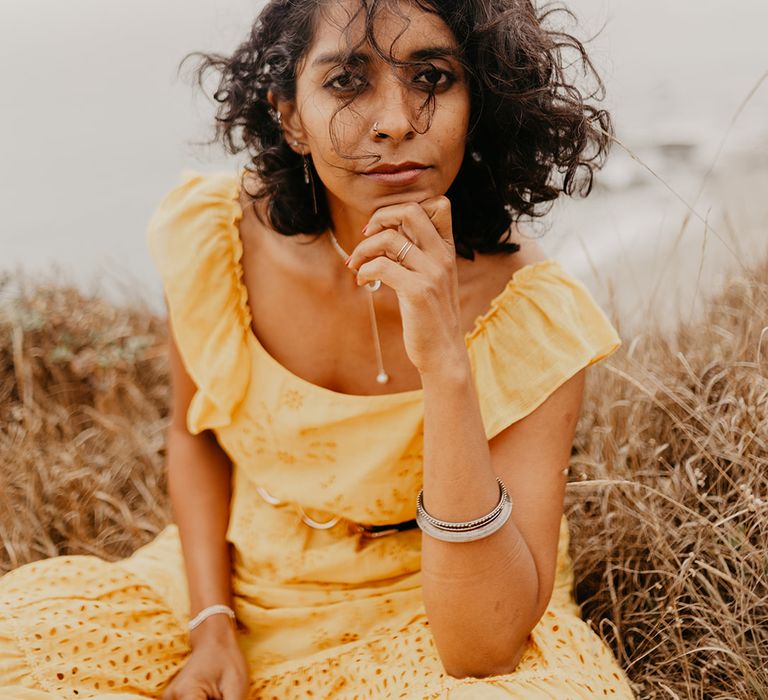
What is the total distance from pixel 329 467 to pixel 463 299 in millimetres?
499

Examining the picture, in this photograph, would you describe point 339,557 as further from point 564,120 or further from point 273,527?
point 564,120

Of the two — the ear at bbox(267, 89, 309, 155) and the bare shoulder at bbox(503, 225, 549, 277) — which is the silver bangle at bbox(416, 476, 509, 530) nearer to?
the bare shoulder at bbox(503, 225, 549, 277)

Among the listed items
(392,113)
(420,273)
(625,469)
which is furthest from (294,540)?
(392,113)

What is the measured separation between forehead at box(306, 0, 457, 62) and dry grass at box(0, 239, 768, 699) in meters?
0.81

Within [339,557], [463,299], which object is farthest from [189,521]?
[463,299]

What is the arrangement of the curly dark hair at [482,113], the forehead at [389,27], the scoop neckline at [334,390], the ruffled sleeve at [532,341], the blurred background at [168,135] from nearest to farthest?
the forehead at [389,27]
the curly dark hair at [482,113]
the ruffled sleeve at [532,341]
the scoop neckline at [334,390]
the blurred background at [168,135]

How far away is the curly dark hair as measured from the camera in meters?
1.72

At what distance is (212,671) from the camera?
1.88 meters

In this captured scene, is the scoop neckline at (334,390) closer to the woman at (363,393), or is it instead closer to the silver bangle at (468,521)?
the woman at (363,393)

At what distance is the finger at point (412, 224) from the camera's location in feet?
5.33

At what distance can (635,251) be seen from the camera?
6465 millimetres

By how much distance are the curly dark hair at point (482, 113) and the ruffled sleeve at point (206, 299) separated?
5.6 inches

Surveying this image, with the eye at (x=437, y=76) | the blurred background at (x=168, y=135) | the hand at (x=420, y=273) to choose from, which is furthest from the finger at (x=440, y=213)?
the blurred background at (x=168, y=135)

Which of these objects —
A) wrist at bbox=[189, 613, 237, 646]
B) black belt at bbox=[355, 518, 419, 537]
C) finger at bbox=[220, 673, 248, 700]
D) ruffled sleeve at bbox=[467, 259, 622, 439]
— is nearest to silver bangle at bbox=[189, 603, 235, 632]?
wrist at bbox=[189, 613, 237, 646]
